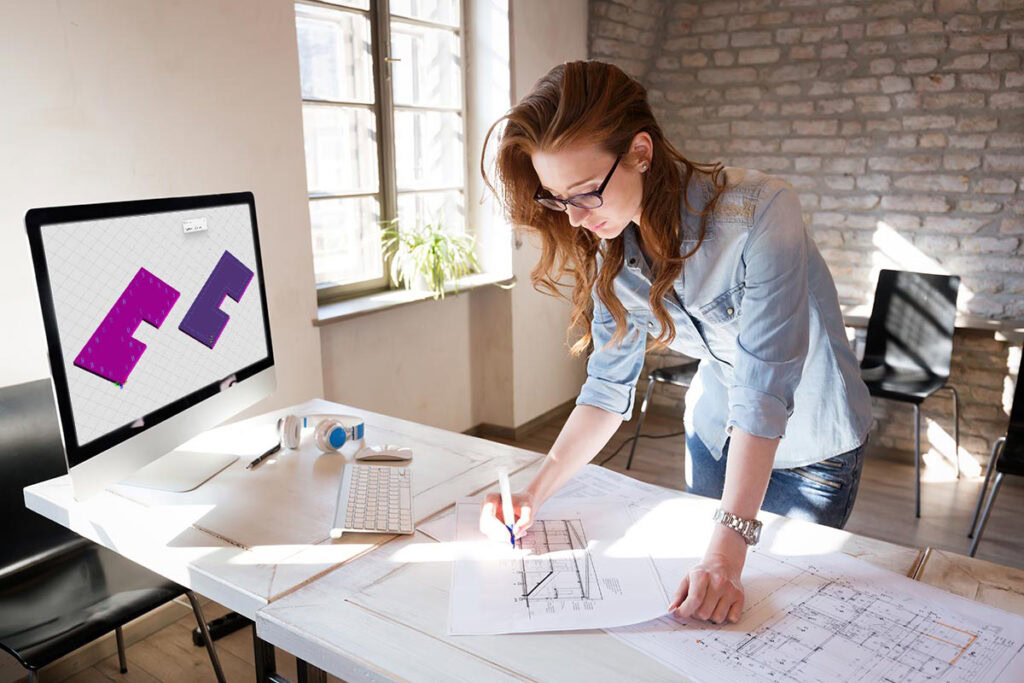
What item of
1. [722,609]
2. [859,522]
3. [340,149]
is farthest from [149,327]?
[859,522]

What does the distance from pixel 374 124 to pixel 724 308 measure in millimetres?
2418

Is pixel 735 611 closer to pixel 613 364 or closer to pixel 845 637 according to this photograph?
pixel 845 637

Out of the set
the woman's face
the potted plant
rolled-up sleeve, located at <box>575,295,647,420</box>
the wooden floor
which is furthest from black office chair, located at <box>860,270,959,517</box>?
the woman's face

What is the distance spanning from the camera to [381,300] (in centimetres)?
323

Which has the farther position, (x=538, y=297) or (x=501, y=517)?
(x=538, y=297)

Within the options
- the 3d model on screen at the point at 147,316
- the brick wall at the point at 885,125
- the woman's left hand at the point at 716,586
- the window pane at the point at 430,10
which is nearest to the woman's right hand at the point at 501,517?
the woman's left hand at the point at 716,586

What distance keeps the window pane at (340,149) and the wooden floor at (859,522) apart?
1.50 m

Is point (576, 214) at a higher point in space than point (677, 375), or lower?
higher

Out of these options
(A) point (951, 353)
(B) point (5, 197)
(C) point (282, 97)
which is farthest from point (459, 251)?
(A) point (951, 353)

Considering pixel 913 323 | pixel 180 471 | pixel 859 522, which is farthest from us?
pixel 913 323

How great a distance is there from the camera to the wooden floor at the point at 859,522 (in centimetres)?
215

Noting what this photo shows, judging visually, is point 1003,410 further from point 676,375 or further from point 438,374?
point 438,374

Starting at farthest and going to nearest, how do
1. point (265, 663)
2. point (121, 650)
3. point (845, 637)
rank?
point (121, 650) → point (265, 663) → point (845, 637)

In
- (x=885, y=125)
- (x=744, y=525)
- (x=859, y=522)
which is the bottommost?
(x=859, y=522)
